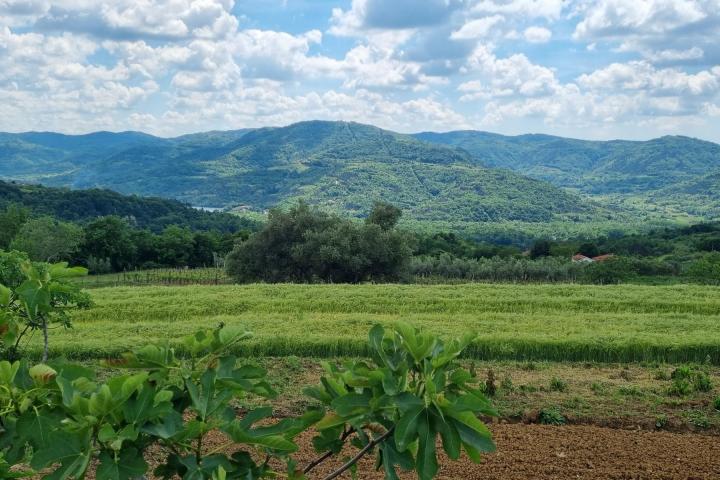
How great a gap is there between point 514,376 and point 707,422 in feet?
13.8

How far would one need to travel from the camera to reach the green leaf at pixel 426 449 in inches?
81.3

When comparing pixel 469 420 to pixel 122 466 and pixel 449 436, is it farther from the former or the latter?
pixel 122 466

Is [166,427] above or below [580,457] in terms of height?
above

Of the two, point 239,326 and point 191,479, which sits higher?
point 239,326

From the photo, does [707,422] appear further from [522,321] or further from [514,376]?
[522,321]

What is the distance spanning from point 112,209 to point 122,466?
429 feet

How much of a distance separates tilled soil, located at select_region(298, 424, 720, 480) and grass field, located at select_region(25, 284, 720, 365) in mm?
5676

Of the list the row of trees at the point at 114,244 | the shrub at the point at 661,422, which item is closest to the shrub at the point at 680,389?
the shrub at the point at 661,422

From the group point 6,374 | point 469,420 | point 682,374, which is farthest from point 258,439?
point 682,374

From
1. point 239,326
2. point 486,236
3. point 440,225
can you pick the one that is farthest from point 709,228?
point 239,326

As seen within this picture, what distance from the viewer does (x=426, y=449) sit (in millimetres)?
2061

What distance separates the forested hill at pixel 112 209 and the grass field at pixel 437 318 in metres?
88.9

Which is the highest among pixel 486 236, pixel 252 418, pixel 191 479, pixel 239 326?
pixel 239 326

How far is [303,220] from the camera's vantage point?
41.2 meters
